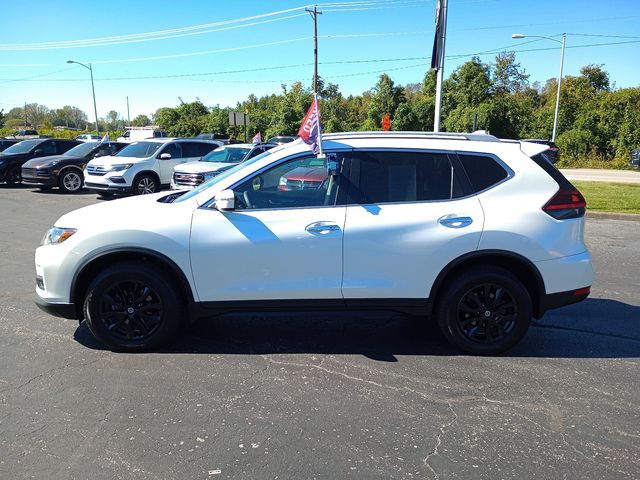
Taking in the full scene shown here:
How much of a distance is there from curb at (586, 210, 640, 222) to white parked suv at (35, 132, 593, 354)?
9.18 meters

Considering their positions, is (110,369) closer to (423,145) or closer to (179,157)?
(423,145)

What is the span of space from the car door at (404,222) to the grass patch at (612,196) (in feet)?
33.8

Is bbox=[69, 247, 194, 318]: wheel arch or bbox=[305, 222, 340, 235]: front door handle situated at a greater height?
bbox=[305, 222, 340, 235]: front door handle

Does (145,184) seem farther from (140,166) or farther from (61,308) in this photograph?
(61,308)

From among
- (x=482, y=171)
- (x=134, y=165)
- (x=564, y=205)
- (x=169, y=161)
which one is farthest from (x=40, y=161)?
(x=564, y=205)

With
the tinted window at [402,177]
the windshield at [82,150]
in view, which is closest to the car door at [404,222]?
the tinted window at [402,177]

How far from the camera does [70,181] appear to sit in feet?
57.3

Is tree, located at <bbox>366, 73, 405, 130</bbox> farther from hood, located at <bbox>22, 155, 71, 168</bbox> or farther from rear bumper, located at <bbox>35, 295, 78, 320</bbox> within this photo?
rear bumper, located at <bbox>35, 295, 78, 320</bbox>

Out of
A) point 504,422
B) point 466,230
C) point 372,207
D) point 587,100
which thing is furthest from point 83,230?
point 587,100

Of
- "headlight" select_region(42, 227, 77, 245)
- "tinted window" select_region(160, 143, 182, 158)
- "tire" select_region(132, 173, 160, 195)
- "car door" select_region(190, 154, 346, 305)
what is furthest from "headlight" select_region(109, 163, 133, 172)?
"car door" select_region(190, 154, 346, 305)

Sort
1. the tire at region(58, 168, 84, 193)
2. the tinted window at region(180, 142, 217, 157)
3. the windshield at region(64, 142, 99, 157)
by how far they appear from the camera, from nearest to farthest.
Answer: the tinted window at region(180, 142, 217, 157) → the tire at region(58, 168, 84, 193) → the windshield at region(64, 142, 99, 157)

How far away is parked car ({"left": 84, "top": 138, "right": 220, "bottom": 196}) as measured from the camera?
15156 millimetres

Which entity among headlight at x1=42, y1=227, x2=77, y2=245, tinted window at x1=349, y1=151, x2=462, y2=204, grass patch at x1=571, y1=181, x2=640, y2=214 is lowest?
grass patch at x1=571, y1=181, x2=640, y2=214

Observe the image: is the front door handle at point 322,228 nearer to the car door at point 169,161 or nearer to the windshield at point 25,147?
the car door at point 169,161
